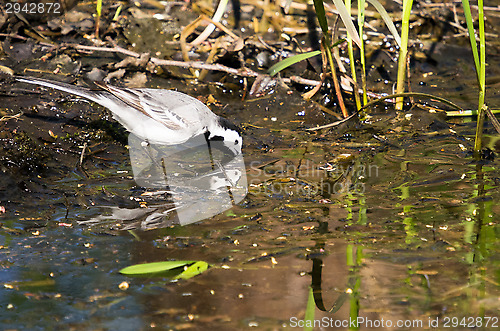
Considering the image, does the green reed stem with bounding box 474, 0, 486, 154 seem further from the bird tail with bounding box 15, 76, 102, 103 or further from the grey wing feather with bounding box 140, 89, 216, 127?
the bird tail with bounding box 15, 76, 102, 103

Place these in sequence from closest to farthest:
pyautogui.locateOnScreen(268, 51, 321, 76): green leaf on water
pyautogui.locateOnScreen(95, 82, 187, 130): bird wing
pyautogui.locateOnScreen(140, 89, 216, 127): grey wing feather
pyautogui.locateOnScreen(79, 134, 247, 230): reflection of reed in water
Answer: pyautogui.locateOnScreen(79, 134, 247, 230): reflection of reed in water → pyautogui.locateOnScreen(268, 51, 321, 76): green leaf on water → pyautogui.locateOnScreen(95, 82, 187, 130): bird wing → pyautogui.locateOnScreen(140, 89, 216, 127): grey wing feather

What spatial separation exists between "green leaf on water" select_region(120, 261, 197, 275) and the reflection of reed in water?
59 cm

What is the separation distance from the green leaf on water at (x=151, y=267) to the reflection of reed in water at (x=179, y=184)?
0.59 metres

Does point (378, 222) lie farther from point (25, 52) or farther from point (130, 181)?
point (25, 52)

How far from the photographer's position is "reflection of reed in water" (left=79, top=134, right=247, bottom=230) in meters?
4.00

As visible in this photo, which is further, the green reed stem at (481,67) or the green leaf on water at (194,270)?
the green reed stem at (481,67)

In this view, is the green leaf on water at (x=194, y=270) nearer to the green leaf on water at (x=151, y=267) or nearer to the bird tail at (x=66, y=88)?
the green leaf on water at (x=151, y=267)

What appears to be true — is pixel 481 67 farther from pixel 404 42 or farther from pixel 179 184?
pixel 179 184

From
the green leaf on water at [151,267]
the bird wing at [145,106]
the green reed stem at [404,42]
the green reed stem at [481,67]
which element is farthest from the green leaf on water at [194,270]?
the green reed stem at [404,42]

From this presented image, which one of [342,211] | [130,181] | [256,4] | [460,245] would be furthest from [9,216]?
[256,4]

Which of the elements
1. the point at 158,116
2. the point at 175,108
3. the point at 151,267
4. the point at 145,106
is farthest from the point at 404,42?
the point at 151,267

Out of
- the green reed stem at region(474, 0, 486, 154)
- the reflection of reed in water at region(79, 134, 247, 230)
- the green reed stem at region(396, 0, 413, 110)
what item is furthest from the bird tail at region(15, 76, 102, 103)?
the green reed stem at region(474, 0, 486, 154)

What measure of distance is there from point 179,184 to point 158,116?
963mm

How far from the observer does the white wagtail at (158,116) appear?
206 inches
